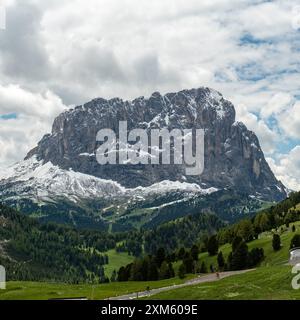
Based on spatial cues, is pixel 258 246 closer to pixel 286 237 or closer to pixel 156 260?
pixel 286 237

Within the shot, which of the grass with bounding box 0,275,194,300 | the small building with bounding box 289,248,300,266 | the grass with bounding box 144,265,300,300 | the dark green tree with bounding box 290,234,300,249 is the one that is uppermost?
the dark green tree with bounding box 290,234,300,249

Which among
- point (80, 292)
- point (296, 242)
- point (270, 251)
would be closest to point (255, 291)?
point (80, 292)

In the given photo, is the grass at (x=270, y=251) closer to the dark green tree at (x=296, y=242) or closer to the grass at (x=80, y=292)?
the dark green tree at (x=296, y=242)

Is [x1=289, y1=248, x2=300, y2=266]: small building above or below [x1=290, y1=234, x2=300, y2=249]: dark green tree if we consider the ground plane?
below

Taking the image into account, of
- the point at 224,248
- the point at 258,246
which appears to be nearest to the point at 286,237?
the point at 258,246

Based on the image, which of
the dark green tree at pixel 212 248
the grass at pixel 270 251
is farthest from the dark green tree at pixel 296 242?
the dark green tree at pixel 212 248

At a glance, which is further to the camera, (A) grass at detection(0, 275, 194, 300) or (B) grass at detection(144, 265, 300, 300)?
(A) grass at detection(0, 275, 194, 300)

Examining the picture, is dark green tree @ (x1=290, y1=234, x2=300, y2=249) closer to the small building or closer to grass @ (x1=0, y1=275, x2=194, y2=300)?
the small building

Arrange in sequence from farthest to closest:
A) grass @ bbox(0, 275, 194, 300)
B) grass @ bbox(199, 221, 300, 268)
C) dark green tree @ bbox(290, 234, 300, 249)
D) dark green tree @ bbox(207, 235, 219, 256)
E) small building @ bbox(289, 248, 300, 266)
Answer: dark green tree @ bbox(207, 235, 219, 256)
dark green tree @ bbox(290, 234, 300, 249)
grass @ bbox(199, 221, 300, 268)
small building @ bbox(289, 248, 300, 266)
grass @ bbox(0, 275, 194, 300)

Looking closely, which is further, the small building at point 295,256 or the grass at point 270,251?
the grass at point 270,251

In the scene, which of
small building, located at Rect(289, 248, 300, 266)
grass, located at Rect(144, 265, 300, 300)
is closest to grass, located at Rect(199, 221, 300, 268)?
small building, located at Rect(289, 248, 300, 266)

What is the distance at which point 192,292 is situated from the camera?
236 ft
